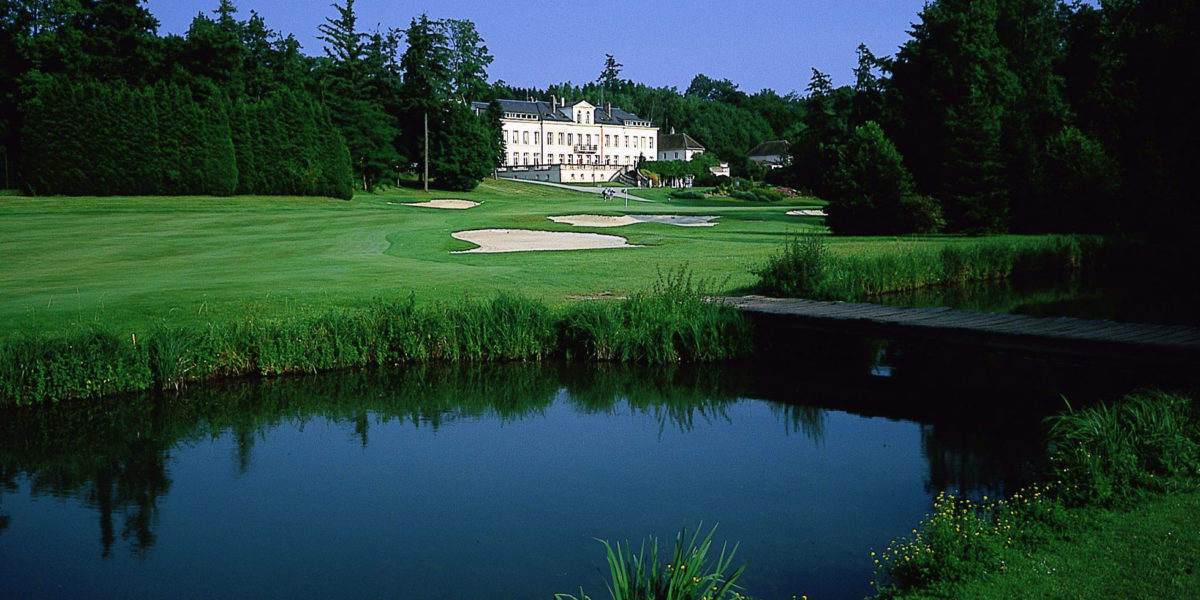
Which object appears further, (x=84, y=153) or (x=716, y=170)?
(x=716, y=170)

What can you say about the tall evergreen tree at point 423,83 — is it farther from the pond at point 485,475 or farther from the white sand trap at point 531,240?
the pond at point 485,475

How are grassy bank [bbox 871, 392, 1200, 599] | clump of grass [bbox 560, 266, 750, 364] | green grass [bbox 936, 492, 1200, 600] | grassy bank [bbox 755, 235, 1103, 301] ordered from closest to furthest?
green grass [bbox 936, 492, 1200, 600] < grassy bank [bbox 871, 392, 1200, 599] < clump of grass [bbox 560, 266, 750, 364] < grassy bank [bbox 755, 235, 1103, 301]

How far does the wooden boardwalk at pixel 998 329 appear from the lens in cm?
880

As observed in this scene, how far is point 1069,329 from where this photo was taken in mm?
9820

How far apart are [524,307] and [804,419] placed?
4.19 metres

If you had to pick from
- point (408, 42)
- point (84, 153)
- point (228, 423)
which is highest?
point (408, 42)

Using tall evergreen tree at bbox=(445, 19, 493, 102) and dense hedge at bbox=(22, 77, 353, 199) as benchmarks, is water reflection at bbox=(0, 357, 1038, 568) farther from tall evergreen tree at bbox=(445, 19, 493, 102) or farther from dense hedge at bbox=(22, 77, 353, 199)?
tall evergreen tree at bbox=(445, 19, 493, 102)

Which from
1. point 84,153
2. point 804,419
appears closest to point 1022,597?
point 804,419

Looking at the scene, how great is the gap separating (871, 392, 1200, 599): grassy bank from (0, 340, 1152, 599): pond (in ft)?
1.77

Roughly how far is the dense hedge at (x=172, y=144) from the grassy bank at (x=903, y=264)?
79.0 ft

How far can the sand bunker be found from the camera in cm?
3041

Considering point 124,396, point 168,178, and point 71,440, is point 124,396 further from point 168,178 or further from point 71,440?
point 168,178

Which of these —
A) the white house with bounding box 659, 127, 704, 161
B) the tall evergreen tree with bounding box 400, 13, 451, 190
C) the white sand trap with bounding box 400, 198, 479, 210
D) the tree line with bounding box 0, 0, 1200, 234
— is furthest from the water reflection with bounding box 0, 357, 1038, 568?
the white house with bounding box 659, 127, 704, 161

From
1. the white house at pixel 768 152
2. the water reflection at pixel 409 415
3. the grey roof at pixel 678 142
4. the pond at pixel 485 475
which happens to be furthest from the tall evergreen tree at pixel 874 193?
the grey roof at pixel 678 142
